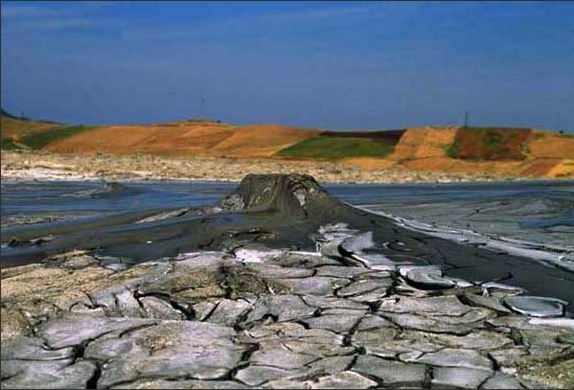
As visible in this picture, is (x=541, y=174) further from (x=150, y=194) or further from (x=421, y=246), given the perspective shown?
(x=421, y=246)

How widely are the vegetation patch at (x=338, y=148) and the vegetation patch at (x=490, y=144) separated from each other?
1.75m

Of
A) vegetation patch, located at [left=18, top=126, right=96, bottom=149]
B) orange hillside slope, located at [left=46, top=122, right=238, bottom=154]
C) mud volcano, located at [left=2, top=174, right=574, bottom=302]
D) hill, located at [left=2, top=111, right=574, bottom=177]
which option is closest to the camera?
mud volcano, located at [left=2, top=174, right=574, bottom=302]

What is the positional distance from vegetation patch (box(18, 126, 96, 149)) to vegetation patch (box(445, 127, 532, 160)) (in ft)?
35.4

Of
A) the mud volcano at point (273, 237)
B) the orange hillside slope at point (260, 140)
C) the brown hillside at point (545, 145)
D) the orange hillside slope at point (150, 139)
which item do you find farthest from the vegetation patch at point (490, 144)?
the mud volcano at point (273, 237)

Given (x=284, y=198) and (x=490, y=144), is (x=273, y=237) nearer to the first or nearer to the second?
(x=284, y=198)

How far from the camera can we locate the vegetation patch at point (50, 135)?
71.9 ft

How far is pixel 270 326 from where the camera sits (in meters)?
4.48

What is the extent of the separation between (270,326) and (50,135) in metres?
20.5

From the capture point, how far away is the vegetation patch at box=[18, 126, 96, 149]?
21.9 m

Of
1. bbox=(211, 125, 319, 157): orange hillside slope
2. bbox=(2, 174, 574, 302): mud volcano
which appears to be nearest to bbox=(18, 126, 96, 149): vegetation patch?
bbox=(211, 125, 319, 157): orange hillside slope

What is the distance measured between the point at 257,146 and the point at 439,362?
18122 mm

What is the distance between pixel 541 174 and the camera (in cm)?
1678

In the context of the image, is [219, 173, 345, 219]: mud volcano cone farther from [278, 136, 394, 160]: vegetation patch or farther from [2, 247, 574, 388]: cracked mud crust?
[278, 136, 394, 160]: vegetation patch

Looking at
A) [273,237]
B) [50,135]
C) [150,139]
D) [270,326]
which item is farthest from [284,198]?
[50,135]
